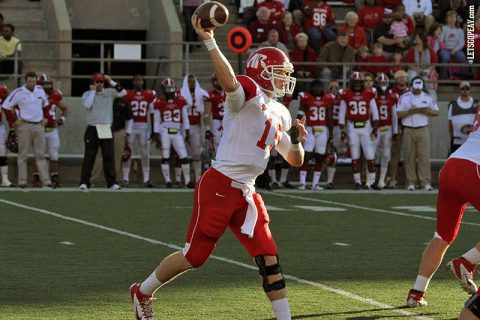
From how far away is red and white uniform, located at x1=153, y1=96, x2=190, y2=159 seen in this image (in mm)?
20688

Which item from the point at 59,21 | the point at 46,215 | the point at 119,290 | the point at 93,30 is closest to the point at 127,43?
the point at 59,21

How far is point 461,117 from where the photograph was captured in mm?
21062

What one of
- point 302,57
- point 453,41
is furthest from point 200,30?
point 453,41

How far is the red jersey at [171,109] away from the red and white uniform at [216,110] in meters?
0.54

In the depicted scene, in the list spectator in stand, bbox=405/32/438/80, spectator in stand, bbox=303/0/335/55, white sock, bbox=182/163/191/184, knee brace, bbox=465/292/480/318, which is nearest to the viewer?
knee brace, bbox=465/292/480/318

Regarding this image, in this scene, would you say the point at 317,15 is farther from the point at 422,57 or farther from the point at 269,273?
the point at 269,273

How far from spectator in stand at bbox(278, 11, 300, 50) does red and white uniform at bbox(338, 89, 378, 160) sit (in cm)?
292

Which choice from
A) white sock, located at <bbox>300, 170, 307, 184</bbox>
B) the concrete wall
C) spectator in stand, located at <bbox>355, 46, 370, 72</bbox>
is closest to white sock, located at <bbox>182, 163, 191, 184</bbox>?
white sock, located at <bbox>300, 170, 307, 184</bbox>

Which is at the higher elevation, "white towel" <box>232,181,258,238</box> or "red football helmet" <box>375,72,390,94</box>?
"red football helmet" <box>375,72,390,94</box>

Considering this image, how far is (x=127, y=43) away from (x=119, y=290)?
1411 centimetres

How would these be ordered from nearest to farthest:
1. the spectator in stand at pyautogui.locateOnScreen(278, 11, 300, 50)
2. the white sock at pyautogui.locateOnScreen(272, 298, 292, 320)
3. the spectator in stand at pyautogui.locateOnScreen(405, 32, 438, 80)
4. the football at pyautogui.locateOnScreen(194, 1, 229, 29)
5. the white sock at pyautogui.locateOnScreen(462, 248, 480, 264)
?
the football at pyautogui.locateOnScreen(194, 1, 229, 29)
the white sock at pyautogui.locateOnScreen(272, 298, 292, 320)
the white sock at pyautogui.locateOnScreen(462, 248, 480, 264)
the spectator in stand at pyautogui.locateOnScreen(405, 32, 438, 80)
the spectator in stand at pyautogui.locateOnScreen(278, 11, 300, 50)

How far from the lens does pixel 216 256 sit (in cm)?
1123

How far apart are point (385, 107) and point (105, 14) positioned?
688 cm

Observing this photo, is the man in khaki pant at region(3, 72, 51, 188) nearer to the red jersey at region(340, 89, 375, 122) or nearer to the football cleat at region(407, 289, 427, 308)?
the red jersey at region(340, 89, 375, 122)
